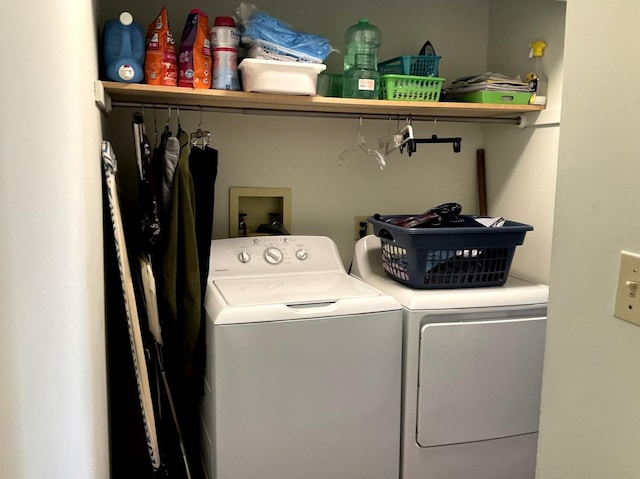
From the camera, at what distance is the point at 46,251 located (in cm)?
78

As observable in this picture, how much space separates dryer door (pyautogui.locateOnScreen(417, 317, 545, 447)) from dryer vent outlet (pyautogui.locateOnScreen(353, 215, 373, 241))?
740 millimetres

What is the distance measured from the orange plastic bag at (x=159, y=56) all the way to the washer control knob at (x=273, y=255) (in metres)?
0.70

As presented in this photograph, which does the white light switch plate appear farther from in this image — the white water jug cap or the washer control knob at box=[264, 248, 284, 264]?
the white water jug cap

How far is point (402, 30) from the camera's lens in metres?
2.50

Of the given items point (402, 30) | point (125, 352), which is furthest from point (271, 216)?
point (402, 30)

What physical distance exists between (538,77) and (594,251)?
145cm

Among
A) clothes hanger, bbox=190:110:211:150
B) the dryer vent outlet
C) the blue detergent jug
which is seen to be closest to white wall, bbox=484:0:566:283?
the dryer vent outlet

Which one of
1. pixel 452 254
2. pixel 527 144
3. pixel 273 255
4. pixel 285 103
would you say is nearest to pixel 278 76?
pixel 285 103

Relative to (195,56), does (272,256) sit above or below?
below

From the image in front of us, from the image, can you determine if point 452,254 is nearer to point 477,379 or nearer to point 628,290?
point 477,379

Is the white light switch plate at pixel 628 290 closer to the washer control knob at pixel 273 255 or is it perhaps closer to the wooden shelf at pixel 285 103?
the wooden shelf at pixel 285 103

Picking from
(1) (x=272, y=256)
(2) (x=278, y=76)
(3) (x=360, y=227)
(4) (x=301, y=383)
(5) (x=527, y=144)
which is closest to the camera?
(4) (x=301, y=383)

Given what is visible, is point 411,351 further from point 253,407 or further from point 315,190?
point 315,190

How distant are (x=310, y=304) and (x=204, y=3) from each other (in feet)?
4.16
